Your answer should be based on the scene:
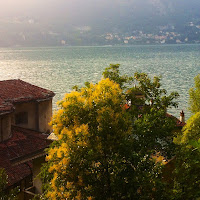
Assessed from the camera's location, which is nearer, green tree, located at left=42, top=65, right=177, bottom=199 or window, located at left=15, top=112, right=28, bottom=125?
green tree, located at left=42, top=65, right=177, bottom=199

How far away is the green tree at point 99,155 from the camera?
12.3 metres

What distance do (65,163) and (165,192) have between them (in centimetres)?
367

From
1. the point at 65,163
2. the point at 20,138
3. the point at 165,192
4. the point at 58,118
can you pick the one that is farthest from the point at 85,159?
the point at 20,138

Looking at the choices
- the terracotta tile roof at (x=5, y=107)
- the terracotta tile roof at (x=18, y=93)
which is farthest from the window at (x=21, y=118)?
the terracotta tile roof at (x=5, y=107)

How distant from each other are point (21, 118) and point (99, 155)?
20.1m

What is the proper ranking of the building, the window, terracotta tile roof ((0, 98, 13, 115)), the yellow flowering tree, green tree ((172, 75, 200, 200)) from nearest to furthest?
the yellow flowering tree, green tree ((172, 75, 200, 200)), the building, terracotta tile roof ((0, 98, 13, 115)), the window

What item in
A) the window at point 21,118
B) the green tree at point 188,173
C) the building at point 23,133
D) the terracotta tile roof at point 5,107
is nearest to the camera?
the green tree at point 188,173

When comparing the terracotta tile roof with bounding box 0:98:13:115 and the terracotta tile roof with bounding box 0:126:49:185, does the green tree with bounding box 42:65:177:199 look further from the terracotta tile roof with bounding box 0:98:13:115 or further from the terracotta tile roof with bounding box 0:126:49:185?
the terracotta tile roof with bounding box 0:98:13:115

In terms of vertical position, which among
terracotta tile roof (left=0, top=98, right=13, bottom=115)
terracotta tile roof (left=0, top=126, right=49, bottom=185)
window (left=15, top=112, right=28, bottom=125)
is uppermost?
terracotta tile roof (left=0, top=98, right=13, bottom=115)

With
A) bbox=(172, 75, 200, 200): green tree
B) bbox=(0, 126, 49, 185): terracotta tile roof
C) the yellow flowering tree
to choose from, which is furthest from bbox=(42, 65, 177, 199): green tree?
bbox=(0, 126, 49, 185): terracotta tile roof

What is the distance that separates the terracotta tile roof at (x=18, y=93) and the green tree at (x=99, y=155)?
1573 centimetres

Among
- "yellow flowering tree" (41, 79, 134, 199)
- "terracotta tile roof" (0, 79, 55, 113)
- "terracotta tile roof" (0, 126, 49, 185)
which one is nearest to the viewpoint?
"yellow flowering tree" (41, 79, 134, 199)

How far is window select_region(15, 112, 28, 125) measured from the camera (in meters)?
31.1

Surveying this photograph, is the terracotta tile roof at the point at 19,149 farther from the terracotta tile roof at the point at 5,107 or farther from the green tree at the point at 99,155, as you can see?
the green tree at the point at 99,155
